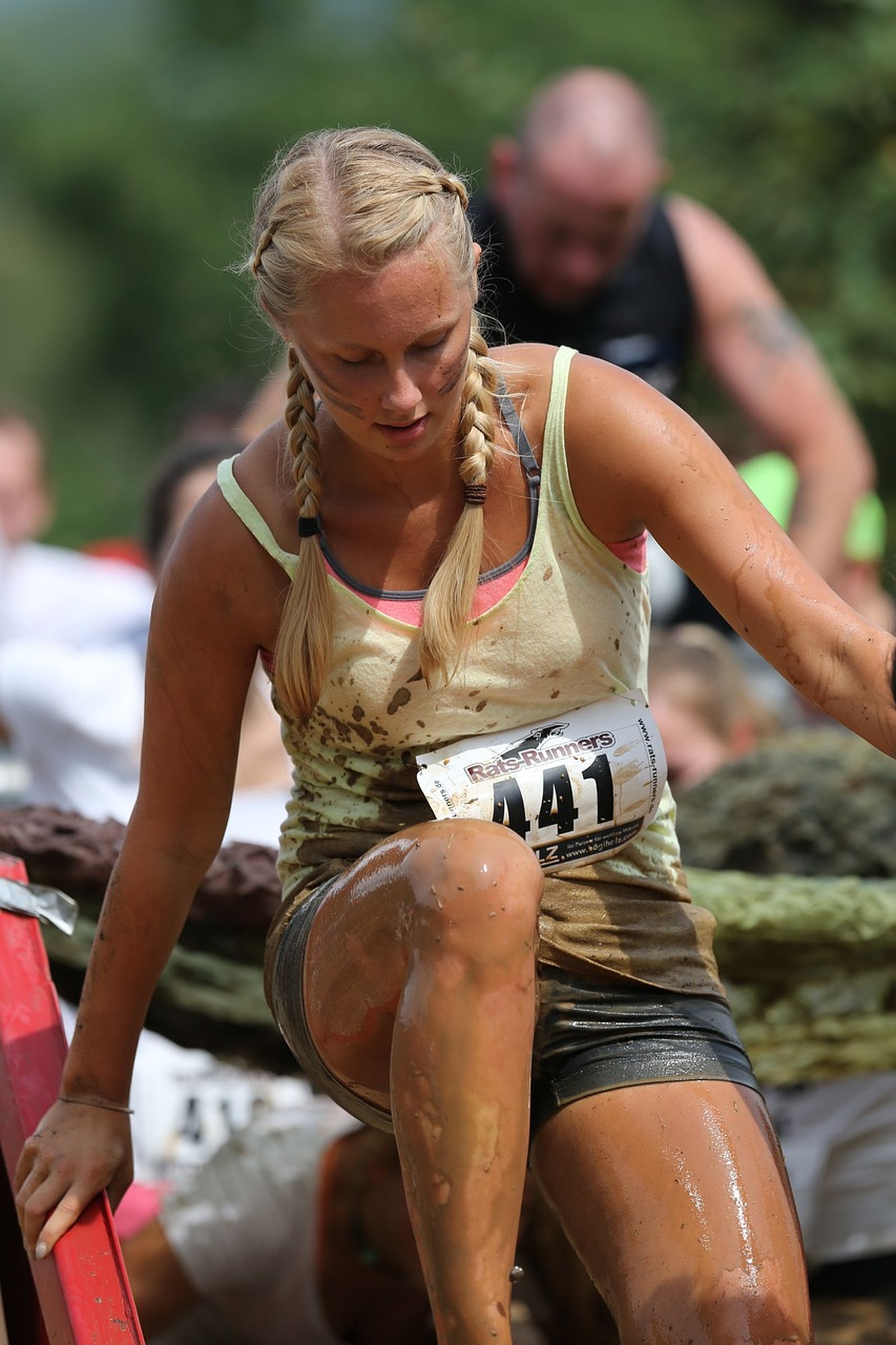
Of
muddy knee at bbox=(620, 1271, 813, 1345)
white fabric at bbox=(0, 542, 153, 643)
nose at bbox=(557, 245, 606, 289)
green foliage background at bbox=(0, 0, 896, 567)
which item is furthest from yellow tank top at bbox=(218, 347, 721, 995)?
green foliage background at bbox=(0, 0, 896, 567)

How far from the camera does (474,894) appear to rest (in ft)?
5.50

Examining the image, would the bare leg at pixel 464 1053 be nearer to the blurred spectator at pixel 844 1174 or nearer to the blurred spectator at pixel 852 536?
Result: the blurred spectator at pixel 844 1174

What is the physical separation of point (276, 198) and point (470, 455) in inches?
13.6

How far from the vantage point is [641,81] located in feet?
31.9

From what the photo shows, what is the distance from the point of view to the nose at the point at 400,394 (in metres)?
1.82

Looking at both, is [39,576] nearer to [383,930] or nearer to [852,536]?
[852,536]

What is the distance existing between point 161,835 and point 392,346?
67 cm

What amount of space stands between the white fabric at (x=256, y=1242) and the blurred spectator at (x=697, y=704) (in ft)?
3.94

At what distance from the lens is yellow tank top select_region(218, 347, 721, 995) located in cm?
196

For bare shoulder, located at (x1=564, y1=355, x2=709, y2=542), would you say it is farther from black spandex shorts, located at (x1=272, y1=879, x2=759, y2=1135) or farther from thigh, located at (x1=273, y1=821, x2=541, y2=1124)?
black spandex shorts, located at (x1=272, y1=879, x2=759, y2=1135)

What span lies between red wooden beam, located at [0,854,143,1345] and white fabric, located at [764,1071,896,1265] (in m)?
1.41

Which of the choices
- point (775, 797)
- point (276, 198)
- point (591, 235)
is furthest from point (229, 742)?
point (591, 235)

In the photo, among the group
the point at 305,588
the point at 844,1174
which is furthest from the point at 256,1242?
the point at 305,588

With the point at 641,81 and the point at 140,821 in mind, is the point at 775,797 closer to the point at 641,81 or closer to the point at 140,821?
the point at 140,821
